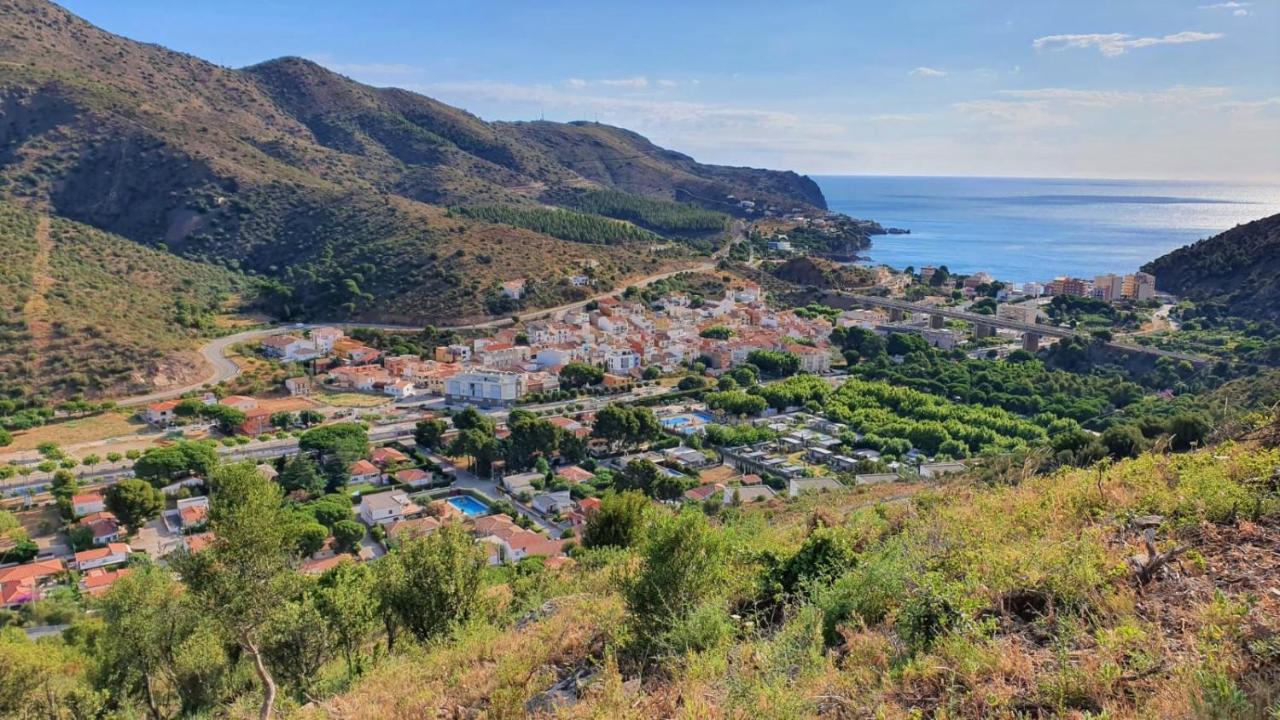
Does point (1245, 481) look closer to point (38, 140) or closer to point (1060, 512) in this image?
point (1060, 512)

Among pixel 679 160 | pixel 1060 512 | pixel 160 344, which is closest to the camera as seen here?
pixel 1060 512

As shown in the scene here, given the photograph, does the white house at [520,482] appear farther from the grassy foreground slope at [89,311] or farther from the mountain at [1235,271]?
the mountain at [1235,271]

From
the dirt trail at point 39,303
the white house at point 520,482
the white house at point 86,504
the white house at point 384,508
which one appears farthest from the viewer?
the dirt trail at point 39,303

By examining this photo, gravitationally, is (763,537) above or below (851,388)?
above

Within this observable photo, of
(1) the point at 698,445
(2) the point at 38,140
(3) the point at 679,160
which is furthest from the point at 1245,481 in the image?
(3) the point at 679,160

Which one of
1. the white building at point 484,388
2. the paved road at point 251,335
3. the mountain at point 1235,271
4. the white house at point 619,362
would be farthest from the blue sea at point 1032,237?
the white building at point 484,388

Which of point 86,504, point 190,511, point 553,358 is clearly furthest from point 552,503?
point 553,358

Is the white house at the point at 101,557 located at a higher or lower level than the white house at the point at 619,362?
lower

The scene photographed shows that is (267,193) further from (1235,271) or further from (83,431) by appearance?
(1235,271)
